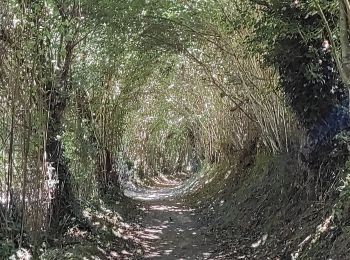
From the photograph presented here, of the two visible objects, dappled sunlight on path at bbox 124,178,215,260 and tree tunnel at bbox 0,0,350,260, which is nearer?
tree tunnel at bbox 0,0,350,260

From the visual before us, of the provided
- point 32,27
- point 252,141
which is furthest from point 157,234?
point 32,27

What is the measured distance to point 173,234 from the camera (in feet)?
32.7

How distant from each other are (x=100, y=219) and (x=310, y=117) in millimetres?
4678

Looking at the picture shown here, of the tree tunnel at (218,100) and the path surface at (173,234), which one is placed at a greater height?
the tree tunnel at (218,100)

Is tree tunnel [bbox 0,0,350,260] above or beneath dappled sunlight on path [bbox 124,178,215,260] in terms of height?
above

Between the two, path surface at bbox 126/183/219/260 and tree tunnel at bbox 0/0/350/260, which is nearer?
tree tunnel at bbox 0/0/350/260

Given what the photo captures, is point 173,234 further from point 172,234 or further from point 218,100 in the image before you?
point 218,100

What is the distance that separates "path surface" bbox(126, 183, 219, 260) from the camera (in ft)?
26.5

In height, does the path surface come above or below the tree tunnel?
below

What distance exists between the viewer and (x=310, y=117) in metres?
6.99

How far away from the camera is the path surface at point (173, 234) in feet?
26.5

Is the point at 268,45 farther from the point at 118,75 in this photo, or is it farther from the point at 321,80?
the point at 118,75

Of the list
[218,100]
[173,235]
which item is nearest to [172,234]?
[173,235]

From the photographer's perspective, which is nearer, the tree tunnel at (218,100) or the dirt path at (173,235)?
the tree tunnel at (218,100)
